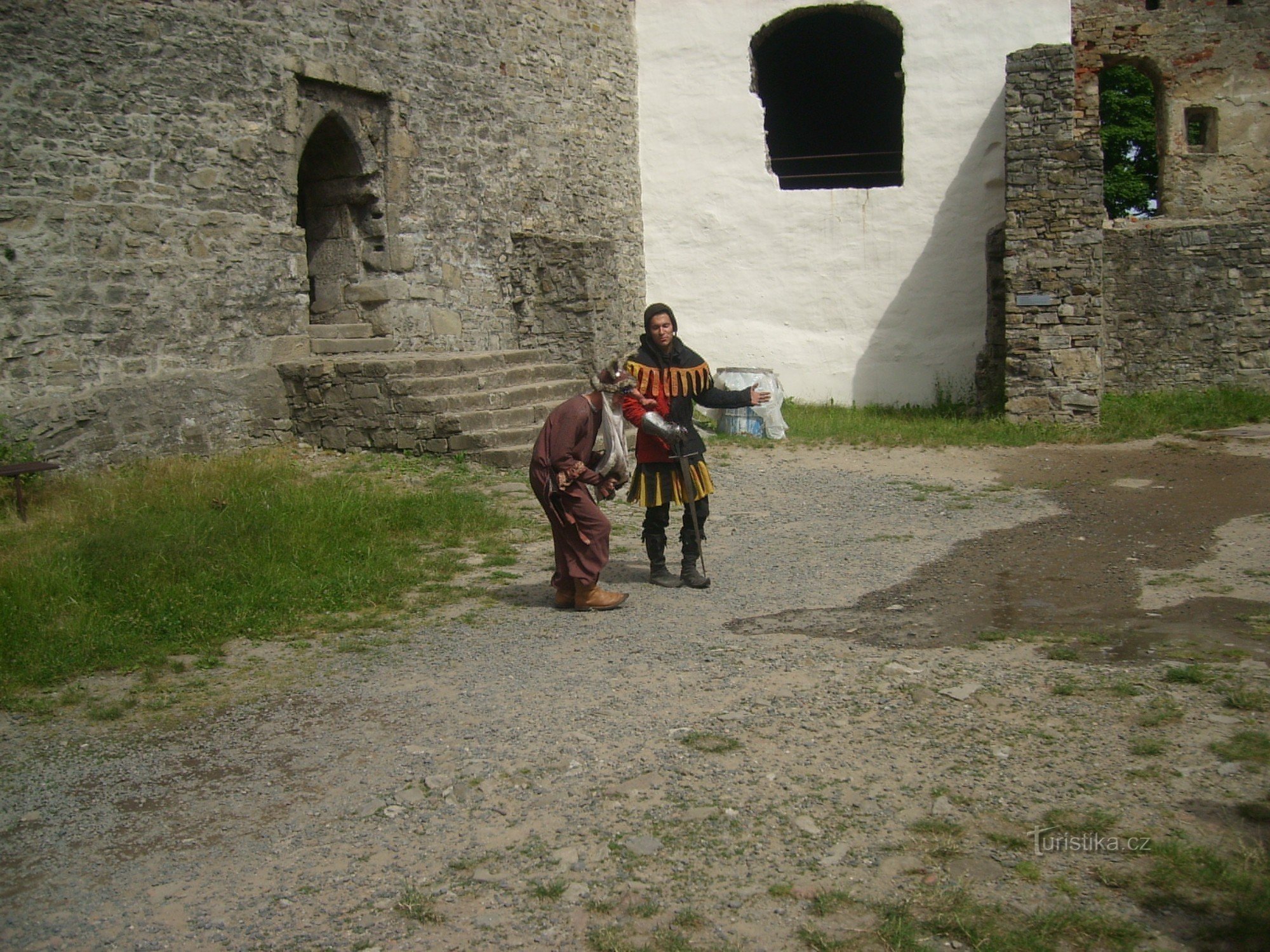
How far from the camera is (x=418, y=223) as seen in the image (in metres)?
11.3

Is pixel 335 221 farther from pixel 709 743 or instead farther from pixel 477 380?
pixel 709 743

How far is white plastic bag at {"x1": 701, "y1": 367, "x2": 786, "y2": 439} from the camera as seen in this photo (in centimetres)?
1192

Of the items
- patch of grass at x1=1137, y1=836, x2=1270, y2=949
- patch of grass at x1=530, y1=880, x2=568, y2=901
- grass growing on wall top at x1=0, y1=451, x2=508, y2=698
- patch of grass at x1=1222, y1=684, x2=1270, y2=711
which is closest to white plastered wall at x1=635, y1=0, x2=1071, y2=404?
grass growing on wall top at x1=0, y1=451, x2=508, y2=698

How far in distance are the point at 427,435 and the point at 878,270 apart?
6426 mm

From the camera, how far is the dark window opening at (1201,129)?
530 inches

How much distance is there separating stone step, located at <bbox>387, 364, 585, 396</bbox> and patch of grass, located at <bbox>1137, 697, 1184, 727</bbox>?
702cm

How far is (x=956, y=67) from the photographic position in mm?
13328

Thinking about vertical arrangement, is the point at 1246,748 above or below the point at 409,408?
below

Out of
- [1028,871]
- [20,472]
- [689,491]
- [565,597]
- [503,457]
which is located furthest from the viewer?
[503,457]

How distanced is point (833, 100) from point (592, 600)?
15.9 meters

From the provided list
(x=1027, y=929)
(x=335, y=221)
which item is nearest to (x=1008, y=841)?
(x=1027, y=929)

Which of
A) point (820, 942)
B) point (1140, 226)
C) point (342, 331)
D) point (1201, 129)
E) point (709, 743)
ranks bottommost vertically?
point (820, 942)

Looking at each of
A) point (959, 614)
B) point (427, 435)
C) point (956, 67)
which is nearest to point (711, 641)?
point (959, 614)

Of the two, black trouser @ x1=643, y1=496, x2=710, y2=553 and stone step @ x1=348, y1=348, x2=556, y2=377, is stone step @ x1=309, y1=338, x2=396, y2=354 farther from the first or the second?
black trouser @ x1=643, y1=496, x2=710, y2=553
